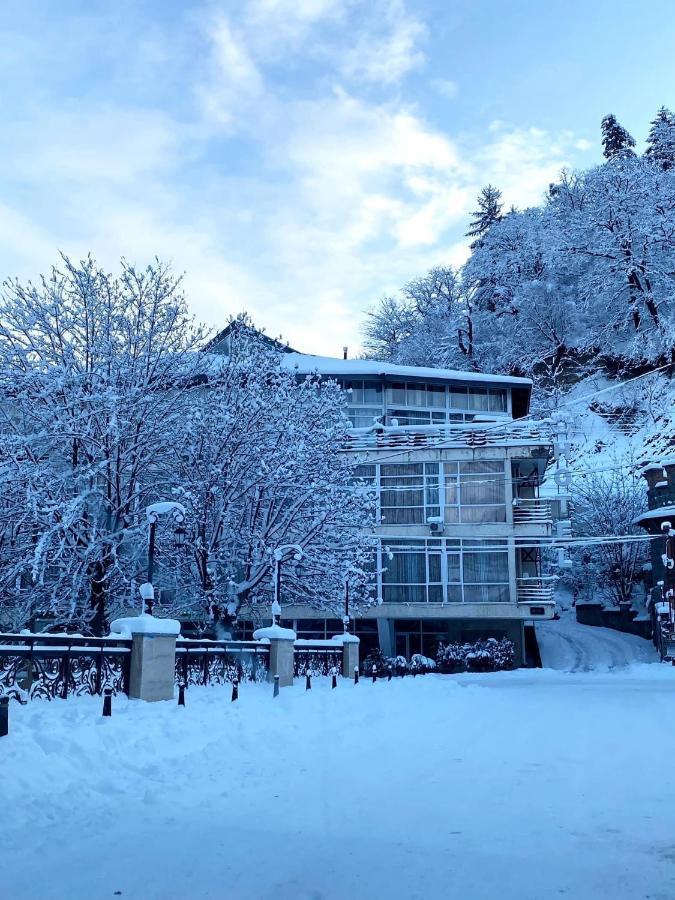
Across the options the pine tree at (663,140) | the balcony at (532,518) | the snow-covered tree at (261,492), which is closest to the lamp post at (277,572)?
the snow-covered tree at (261,492)

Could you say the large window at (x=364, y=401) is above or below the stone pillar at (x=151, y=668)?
above

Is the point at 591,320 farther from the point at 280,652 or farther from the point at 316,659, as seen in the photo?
the point at 280,652

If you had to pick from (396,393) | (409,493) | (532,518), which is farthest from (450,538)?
(396,393)

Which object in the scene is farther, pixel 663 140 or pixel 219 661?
pixel 663 140

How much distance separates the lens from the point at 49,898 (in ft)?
17.5

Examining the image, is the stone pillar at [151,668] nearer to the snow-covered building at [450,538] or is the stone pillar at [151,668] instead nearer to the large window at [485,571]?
the snow-covered building at [450,538]

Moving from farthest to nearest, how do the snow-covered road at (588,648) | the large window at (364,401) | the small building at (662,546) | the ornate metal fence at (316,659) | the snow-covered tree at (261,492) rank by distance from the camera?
the large window at (364,401)
the small building at (662,546)
the snow-covered road at (588,648)
the snow-covered tree at (261,492)
the ornate metal fence at (316,659)

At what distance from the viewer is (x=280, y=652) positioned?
73.0 feet

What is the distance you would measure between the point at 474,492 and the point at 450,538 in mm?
2409

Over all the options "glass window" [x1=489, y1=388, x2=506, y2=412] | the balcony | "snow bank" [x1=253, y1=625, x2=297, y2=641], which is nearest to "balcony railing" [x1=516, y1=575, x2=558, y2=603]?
the balcony

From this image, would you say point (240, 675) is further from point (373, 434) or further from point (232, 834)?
point (373, 434)

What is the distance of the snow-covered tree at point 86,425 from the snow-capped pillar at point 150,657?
7.34m

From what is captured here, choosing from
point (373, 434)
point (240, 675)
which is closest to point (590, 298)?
point (373, 434)

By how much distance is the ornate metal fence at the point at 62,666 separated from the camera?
12.5 meters
